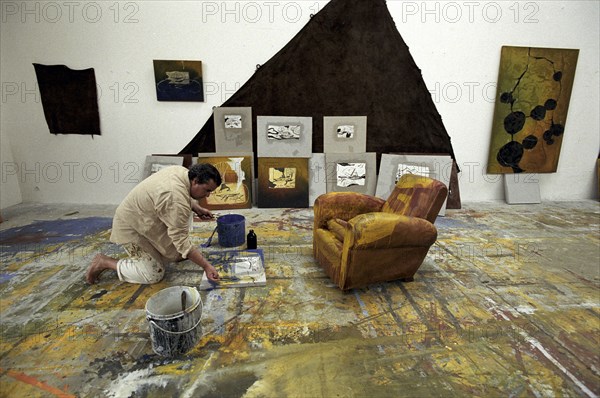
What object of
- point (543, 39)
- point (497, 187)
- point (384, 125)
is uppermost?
point (543, 39)

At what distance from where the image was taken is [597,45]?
16.1 feet

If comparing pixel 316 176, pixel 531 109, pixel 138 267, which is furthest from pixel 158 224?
pixel 531 109

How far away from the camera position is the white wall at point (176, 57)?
4426 mm

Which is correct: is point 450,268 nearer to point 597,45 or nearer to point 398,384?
point 398,384

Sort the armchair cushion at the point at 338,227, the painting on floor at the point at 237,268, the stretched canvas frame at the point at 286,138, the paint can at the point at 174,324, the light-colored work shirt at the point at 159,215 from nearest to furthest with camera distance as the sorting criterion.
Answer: the paint can at the point at 174,324
the light-colored work shirt at the point at 159,215
the painting on floor at the point at 237,268
the armchair cushion at the point at 338,227
the stretched canvas frame at the point at 286,138

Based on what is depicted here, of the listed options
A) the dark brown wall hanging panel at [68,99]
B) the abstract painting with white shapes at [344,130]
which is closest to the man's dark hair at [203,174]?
the abstract painting with white shapes at [344,130]

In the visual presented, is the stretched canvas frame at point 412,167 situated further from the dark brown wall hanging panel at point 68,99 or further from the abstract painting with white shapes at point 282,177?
the dark brown wall hanging panel at point 68,99

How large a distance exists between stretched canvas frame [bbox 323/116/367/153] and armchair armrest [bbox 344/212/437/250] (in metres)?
2.52

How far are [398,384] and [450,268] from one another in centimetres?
157

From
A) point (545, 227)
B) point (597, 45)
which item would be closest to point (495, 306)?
point (545, 227)

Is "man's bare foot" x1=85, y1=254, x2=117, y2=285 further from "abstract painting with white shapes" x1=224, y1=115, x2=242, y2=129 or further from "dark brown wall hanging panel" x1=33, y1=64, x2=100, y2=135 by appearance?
"dark brown wall hanging panel" x1=33, y1=64, x2=100, y2=135

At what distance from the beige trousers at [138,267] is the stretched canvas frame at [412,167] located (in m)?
3.24

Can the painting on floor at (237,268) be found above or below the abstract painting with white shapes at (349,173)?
below

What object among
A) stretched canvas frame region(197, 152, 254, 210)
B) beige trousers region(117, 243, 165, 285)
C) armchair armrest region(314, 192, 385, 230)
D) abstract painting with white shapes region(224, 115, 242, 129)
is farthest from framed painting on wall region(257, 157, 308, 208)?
beige trousers region(117, 243, 165, 285)
